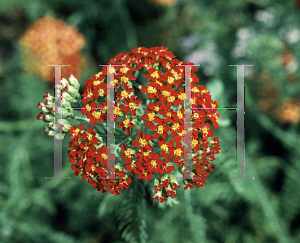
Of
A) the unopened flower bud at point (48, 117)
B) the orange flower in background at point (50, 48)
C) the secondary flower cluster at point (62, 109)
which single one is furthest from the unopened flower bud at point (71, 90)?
the orange flower in background at point (50, 48)

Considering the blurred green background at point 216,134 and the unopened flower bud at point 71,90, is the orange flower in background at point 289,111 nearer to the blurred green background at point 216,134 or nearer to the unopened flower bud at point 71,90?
the blurred green background at point 216,134

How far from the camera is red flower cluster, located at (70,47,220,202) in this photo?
1.95 metres

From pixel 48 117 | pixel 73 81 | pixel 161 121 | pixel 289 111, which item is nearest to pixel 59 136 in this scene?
pixel 48 117

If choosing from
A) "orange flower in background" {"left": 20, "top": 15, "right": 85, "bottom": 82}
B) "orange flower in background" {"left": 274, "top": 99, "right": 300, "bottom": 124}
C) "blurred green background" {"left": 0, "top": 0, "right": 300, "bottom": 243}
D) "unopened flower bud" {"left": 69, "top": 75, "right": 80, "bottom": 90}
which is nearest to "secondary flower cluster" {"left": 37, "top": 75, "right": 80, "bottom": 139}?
"unopened flower bud" {"left": 69, "top": 75, "right": 80, "bottom": 90}

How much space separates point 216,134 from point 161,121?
1918 mm

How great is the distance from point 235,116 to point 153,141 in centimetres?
317

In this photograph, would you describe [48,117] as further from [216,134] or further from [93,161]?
[216,134]

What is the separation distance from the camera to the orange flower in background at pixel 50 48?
14.5 ft

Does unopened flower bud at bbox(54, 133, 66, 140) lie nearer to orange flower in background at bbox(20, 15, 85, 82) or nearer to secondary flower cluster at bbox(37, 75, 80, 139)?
secondary flower cluster at bbox(37, 75, 80, 139)

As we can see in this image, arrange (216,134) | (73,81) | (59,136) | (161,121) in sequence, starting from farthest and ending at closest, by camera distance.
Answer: (216,134) → (73,81) → (59,136) → (161,121)

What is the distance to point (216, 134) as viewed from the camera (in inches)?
142

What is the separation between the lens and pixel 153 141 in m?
2.34

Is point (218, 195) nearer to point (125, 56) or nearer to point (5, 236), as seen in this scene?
point (125, 56)

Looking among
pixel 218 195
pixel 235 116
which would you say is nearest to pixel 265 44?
pixel 235 116
